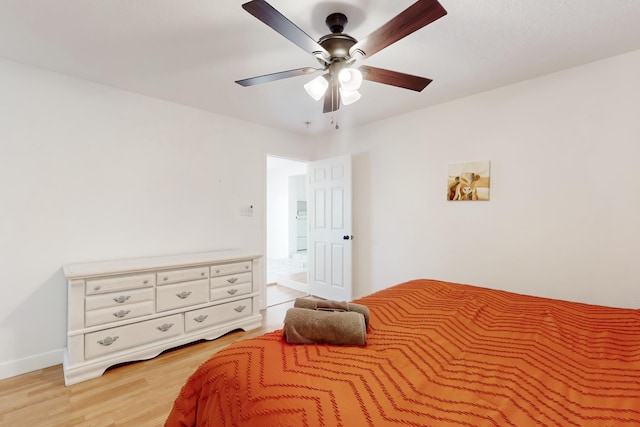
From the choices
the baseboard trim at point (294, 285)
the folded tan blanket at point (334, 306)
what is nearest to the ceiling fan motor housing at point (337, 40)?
the folded tan blanket at point (334, 306)

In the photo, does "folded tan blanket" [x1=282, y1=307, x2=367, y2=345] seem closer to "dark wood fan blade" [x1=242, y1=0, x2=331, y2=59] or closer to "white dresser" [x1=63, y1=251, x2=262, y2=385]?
"dark wood fan blade" [x1=242, y1=0, x2=331, y2=59]

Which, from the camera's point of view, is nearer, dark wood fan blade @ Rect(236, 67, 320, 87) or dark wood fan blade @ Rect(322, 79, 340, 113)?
dark wood fan blade @ Rect(236, 67, 320, 87)

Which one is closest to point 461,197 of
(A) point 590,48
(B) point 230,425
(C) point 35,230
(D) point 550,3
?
(A) point 590,48

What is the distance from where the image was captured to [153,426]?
5.60ft

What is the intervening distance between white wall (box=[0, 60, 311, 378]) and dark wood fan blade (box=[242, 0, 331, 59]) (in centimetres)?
211

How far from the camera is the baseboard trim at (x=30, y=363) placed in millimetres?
2213

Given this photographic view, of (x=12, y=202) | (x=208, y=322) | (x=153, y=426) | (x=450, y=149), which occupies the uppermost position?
(x=450, y=149)

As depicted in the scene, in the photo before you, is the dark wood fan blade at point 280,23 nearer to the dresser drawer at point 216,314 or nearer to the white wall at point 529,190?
the white wall at point 529,190

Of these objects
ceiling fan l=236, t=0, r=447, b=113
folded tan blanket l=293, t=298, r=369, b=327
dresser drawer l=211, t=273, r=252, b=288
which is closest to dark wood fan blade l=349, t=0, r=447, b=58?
ceiling fan l=236, t=0, r=447, b=113

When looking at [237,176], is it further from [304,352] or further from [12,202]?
[304,352]

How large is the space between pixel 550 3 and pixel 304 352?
2.22 meters

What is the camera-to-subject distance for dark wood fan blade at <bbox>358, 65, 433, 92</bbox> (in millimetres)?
1742

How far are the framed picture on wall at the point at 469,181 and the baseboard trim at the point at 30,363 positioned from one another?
387 centimetres

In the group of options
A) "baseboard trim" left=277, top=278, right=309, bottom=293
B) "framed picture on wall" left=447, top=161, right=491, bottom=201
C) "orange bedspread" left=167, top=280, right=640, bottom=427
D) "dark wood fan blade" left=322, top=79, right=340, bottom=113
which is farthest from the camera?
"baseboard trim" left=277, top=278, right=309, bottom=293
